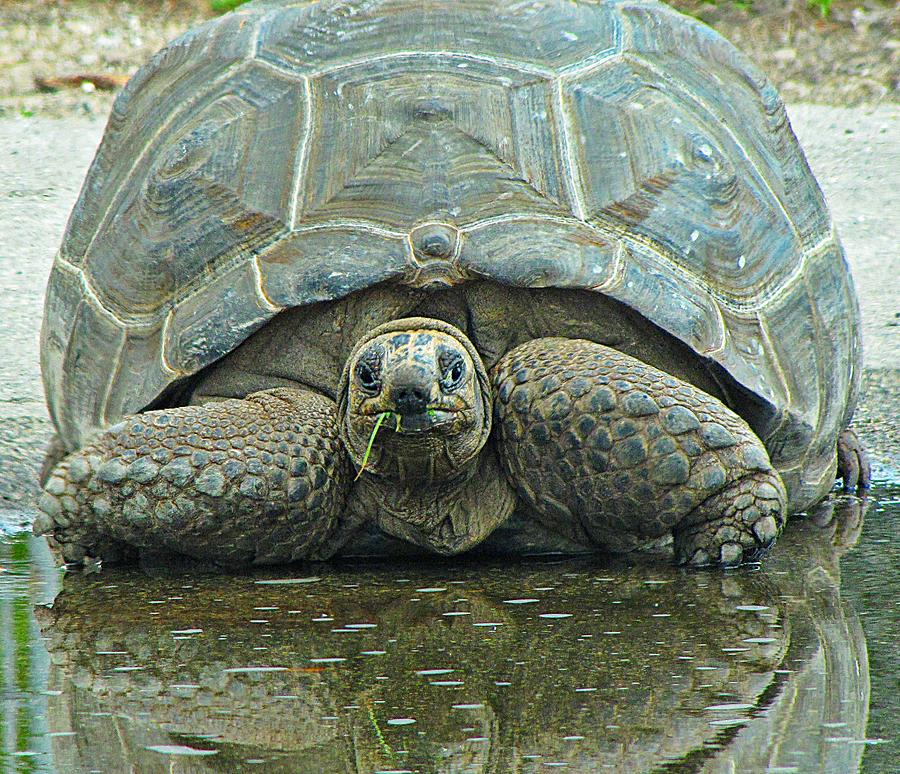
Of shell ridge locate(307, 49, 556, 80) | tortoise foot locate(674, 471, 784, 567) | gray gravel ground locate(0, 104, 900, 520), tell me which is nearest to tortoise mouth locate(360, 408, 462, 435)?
tortoise foot locate(674, 471, 784, 567)

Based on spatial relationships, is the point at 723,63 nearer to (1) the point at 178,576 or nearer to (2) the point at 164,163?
(2) the point at 164,163

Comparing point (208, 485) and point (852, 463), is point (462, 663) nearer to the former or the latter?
point (208, 485)

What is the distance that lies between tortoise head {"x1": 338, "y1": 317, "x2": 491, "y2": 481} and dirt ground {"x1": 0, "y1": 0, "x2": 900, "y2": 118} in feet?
24.0

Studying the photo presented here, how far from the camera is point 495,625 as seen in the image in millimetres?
3227

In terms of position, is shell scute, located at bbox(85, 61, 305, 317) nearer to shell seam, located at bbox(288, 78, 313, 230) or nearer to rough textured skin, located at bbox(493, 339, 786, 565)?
shell seam, located at bbox(288, 78, 313, 230)

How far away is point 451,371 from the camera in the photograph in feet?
12.0

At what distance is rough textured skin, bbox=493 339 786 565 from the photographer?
3.69 m

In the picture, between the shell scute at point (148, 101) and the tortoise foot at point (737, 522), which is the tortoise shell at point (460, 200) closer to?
the shell scute at point (148, 101)

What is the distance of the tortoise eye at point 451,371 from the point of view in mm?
3629

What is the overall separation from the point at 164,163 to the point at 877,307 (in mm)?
3532

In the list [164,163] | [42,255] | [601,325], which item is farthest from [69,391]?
[42,255]

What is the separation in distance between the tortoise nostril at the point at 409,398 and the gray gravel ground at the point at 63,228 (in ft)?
5.62

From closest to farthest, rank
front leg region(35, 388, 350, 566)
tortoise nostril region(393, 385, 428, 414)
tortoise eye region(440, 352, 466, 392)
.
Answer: tortoise nostril region(393, 385, 428, 414)
tortoise eye region(440, 352, 466, 392)
front leg region(35, 388, 350, 566)

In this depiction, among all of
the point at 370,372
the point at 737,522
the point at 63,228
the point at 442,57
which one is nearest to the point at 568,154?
the point at 442,57
